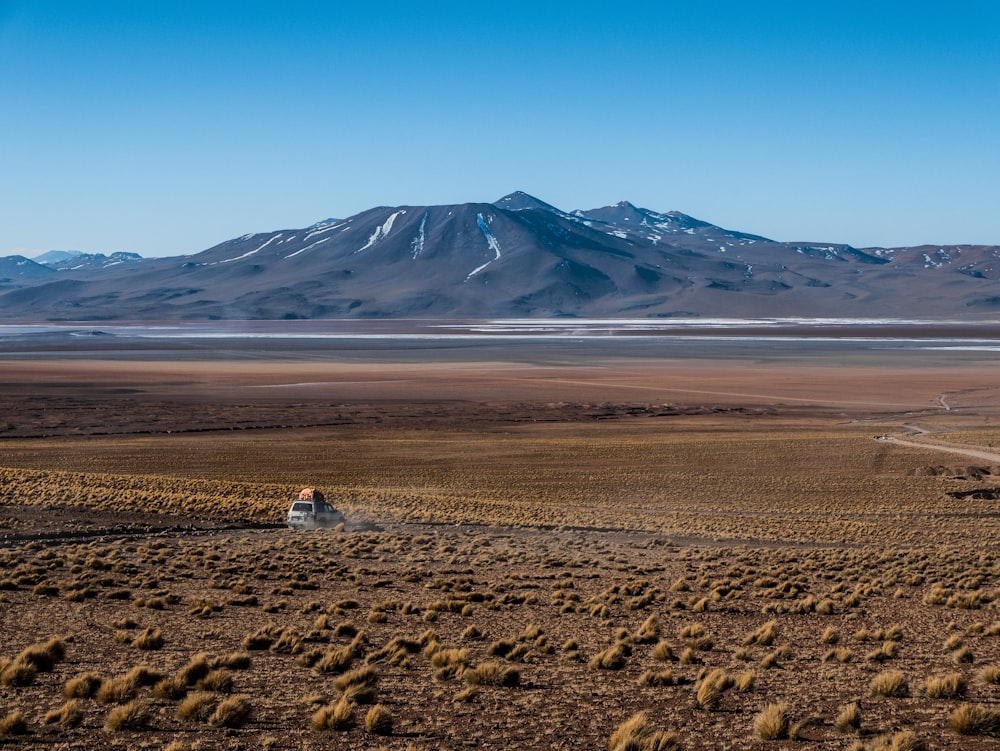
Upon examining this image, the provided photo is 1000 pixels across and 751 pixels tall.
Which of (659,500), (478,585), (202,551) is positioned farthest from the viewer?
(659,500)

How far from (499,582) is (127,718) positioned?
9.06 meters

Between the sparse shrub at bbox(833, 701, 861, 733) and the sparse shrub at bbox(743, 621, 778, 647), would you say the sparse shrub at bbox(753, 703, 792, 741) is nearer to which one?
the sparse shrub at bbox(833, 701, 861, 733)

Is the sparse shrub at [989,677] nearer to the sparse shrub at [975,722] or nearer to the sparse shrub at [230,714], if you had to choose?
the sparse shrub at [975,722]

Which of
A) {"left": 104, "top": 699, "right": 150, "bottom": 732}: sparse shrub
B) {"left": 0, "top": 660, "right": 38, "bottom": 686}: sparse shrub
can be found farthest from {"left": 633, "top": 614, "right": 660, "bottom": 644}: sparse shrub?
{"left": 0, "top": 660, "right": 38, "bottom": 686}: sparse shrub

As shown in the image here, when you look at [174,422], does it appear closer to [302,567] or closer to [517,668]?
[302,567]

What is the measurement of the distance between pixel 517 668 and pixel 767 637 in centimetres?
361

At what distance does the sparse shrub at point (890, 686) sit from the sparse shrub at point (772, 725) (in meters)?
1.44

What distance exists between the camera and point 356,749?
331 inches

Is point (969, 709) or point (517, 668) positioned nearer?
point (969, 709)

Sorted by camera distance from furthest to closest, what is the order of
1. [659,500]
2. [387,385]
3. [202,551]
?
[387,385]
[659,500]
[202,551]

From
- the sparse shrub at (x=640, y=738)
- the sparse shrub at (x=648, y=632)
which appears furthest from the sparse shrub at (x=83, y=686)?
the sparse shrub at (x=648, y=632)

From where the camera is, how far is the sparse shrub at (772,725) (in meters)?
8.74

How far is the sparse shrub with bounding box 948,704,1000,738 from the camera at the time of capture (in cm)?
870

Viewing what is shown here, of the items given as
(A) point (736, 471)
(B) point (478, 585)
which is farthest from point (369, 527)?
(A) point (736, 471)
